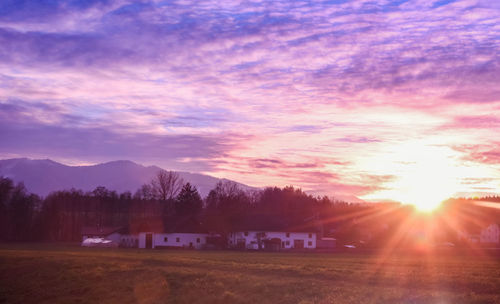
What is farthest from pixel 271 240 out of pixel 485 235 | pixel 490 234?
pixel 490 234

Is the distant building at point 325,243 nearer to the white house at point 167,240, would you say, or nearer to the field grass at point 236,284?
the white house at point 167,240

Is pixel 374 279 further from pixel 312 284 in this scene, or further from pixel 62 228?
pixel 62 228

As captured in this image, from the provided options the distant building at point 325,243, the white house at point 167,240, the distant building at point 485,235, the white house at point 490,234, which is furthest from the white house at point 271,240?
the white house at point 490,234

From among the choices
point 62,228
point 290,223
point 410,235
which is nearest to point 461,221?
point 410,235

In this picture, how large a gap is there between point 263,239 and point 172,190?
4751 cm

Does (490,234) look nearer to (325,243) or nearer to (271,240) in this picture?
(325,243)

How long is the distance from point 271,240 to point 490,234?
55.5 m

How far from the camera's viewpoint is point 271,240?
91062mm

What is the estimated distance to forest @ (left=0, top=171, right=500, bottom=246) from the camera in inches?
3856

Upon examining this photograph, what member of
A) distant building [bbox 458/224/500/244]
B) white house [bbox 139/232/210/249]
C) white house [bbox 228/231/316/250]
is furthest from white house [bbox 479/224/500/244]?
white house [bbox 139/232/210/249]

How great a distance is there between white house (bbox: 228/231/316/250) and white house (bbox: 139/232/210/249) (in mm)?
6590

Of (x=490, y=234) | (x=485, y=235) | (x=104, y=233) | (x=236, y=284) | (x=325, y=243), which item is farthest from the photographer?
(x=104, y=233)

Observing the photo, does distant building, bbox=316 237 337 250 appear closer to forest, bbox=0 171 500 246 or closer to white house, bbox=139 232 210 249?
forest, bbox=0 171 500 246

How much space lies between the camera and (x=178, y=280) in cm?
3198
